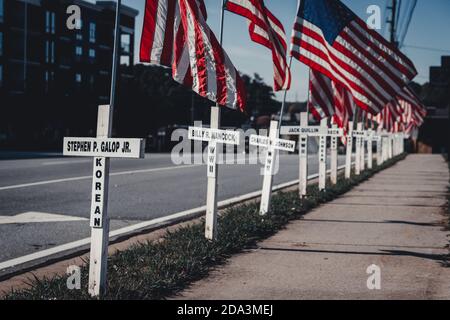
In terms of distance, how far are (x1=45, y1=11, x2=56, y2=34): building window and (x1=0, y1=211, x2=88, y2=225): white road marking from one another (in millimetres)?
45943

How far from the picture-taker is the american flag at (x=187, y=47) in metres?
6.49

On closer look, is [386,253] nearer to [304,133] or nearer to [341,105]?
[304,133]

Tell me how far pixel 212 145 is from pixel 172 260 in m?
1.68

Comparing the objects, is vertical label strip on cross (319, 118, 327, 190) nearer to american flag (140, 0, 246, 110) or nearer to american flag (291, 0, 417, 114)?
american flag (291, 0, 417, 114)

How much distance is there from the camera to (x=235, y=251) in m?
7.95

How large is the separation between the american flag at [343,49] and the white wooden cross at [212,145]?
314 cm

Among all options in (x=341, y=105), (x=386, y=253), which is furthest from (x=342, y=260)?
(x=341, y=105)

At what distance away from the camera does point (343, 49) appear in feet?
34.7

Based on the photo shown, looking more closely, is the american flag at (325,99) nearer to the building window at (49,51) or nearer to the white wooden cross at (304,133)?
the white wooden cross at (304,133)

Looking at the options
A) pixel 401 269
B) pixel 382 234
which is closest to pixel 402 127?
pixel 382 234

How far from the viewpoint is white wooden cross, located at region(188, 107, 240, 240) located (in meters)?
7.91

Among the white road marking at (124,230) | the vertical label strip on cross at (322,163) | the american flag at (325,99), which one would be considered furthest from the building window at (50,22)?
the american flag at (325,99)
